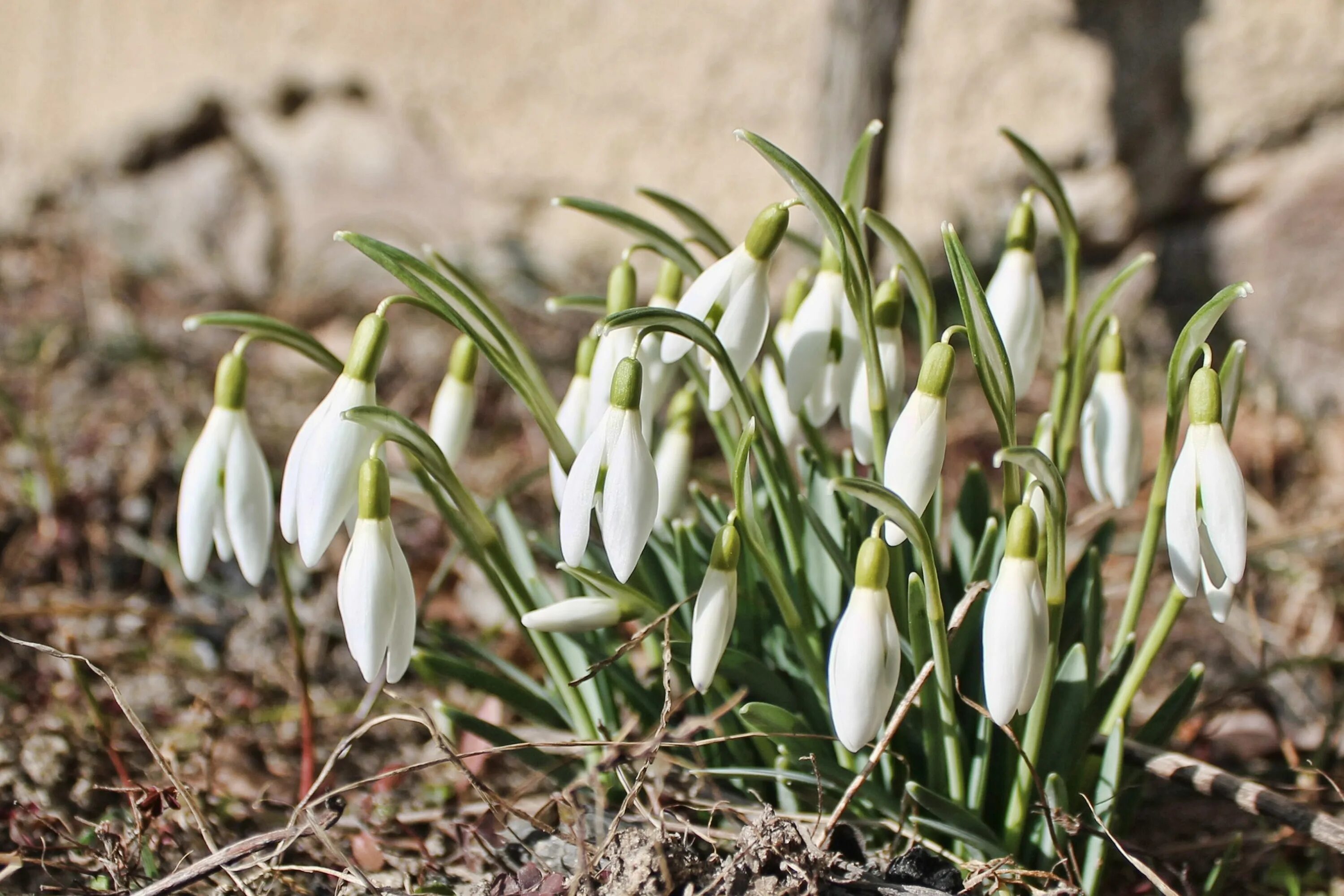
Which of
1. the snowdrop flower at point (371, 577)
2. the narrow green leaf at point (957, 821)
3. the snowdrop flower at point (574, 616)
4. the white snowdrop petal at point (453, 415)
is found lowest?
the narrow green leaf at point (957, 821)

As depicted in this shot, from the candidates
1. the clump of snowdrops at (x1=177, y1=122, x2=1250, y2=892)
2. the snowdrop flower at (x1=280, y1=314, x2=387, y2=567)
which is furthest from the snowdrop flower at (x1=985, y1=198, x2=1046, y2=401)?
the snowdrop flower at (x1=280, y1=314, x2=387, y2=567)

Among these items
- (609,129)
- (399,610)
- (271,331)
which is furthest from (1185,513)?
(609,129)

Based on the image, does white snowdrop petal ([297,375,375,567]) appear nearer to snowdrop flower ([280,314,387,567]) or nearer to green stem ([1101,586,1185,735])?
snowdrop flower ([280,314,387,567])

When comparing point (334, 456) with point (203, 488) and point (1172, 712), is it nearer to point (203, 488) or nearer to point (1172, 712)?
point (203, 488)

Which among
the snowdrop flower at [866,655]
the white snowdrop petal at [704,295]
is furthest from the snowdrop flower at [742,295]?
the snowdrop flower at [866,655]

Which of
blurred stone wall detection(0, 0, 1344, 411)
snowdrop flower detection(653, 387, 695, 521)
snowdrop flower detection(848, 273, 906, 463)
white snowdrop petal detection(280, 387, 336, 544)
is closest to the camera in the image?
white snowdrop petal detection(280, 387, 336, 544)

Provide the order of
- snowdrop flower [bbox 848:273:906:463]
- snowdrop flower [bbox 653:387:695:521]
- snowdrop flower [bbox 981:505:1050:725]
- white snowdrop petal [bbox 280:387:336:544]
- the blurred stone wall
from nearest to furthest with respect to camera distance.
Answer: snowdrop flower [bbox 981:505:1050:725] → white snowdrop petal [bbox 280:387:336:544] → snowdrop flower [bbox 848:273:906:463] → snowdrop flower [bbox 653:387:695:521] → the blurred stone wall

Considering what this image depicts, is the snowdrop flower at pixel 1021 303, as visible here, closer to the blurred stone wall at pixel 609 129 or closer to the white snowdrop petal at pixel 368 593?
the white snowdrop petal at pixel 368 593
